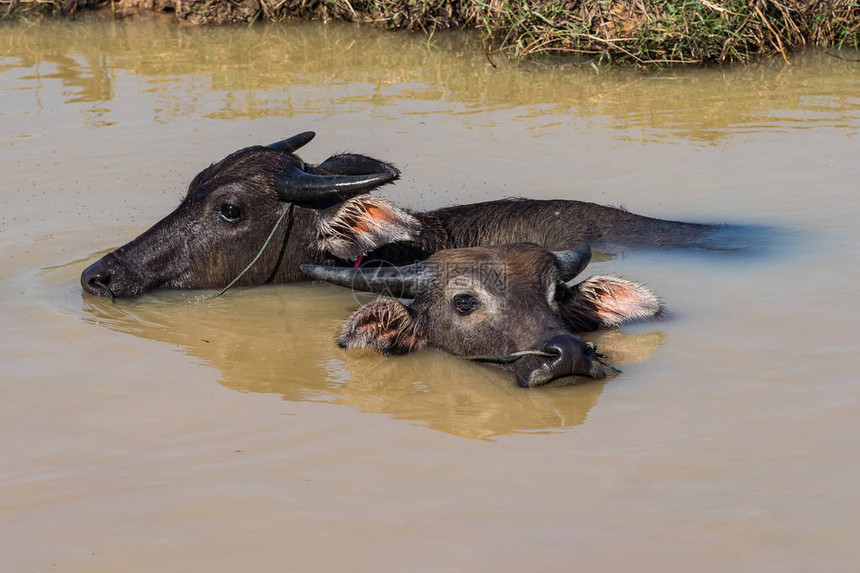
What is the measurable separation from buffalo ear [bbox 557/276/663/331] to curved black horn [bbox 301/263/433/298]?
71 centimetres

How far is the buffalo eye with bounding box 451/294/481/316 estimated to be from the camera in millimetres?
5090

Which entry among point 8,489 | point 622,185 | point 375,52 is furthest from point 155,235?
point 375,52

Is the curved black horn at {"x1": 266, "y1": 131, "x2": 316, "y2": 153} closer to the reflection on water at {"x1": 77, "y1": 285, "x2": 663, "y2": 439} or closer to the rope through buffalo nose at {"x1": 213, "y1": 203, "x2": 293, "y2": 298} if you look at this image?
the rope through buffalo nose at {"x1": 213, "y1": 203, "x2": 293, "y2": 298}

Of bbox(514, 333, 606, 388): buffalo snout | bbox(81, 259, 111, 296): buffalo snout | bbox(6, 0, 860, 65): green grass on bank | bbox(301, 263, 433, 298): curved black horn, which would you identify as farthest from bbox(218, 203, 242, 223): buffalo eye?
bbox(6, 0, 860, 65): green grass on bank

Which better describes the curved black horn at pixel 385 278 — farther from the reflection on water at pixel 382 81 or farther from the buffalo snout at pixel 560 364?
the reflection on water at pixel 382 81

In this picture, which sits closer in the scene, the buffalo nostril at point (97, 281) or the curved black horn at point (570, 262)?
the curved black horn at point (570, 262)

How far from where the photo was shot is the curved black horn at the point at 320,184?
5.68 m

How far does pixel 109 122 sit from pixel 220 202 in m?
3.51

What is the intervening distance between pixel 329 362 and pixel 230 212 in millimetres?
1340

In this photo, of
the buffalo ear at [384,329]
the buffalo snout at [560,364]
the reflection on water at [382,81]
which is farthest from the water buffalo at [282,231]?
the reflection on water at [382,81]

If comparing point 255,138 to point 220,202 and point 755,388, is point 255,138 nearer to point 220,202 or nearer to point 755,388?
point 220,202

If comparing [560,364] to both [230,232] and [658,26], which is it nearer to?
[230,232]

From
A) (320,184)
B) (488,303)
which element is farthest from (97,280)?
(488,303)

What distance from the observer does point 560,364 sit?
4.62 metres
